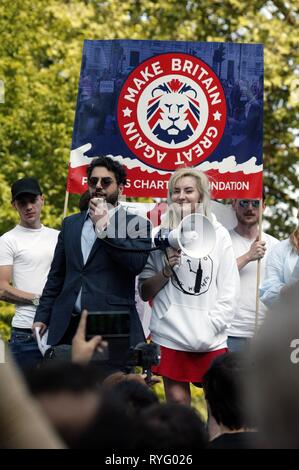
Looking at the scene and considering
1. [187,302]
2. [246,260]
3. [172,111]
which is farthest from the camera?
[172,111]

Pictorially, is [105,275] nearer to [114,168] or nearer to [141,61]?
[114,168]

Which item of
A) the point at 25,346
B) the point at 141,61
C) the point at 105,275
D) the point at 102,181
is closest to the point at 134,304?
the point at 105,275

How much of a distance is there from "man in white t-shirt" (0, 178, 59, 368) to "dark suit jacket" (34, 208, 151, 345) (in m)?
1.35

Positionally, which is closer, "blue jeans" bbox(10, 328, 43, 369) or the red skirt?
the red skirt

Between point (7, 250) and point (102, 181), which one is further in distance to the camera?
point (7, 250)

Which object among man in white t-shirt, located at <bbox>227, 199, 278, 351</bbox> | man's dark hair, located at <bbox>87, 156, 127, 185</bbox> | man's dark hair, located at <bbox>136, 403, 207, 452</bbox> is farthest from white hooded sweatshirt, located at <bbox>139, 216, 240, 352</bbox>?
man's dark hair, located at <bbox>136, 403, 207, 452</bbox>

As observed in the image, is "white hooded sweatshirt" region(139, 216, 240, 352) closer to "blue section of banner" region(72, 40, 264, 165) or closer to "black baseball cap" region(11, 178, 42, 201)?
"blue section of banner" region(72, 40, 264, 165)

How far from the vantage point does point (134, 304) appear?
18.7 ft

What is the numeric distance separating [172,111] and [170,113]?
0.02 m

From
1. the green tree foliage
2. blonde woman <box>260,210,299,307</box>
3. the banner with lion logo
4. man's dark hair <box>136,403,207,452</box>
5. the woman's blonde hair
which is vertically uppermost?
the green tree foliage

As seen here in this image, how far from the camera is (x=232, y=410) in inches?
137

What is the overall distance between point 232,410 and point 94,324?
1691 mm

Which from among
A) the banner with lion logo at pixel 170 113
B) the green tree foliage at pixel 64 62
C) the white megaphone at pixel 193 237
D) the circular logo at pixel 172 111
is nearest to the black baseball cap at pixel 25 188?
the banner with lion logo at pixel 170 113

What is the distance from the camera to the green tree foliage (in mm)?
17859
